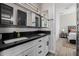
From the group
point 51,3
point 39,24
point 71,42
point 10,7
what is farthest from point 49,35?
point 10,7

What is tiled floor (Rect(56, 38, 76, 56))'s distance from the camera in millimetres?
1362

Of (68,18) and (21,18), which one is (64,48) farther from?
(21,18)

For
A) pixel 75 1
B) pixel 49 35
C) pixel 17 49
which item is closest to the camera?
pixel 17 49

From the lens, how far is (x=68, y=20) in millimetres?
1356

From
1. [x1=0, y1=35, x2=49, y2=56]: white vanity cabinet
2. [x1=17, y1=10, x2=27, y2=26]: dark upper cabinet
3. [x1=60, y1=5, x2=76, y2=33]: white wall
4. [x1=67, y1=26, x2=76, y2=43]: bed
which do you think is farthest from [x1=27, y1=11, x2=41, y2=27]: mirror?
[x1=67, y1=26, x2=76, y2=43]: bed

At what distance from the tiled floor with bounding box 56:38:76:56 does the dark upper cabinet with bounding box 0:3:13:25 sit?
34.8 inches

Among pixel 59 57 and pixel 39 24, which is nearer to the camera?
pixel 59 57

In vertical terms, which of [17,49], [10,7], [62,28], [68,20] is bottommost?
[17,49]

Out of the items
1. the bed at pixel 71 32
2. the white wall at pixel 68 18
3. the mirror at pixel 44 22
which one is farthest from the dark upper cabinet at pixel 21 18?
the bed at pixel 71 32

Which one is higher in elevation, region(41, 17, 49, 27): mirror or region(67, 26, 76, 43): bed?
region(41, 17, 49, 27): mirror

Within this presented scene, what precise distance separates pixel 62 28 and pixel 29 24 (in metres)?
0.65

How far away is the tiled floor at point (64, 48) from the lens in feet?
4.47

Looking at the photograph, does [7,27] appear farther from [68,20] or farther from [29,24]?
[68,20]

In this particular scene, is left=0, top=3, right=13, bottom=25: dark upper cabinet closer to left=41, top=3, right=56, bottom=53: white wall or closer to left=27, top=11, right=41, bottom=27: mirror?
left=27, top=11, right=41, bottom=27: mirror
